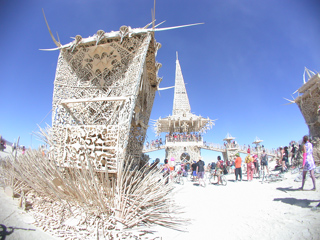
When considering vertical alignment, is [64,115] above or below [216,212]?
above

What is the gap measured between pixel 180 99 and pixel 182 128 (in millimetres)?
4143

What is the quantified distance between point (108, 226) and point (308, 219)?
3.30 meters

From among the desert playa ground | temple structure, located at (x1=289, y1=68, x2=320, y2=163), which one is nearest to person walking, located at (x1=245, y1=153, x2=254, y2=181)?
the desert playa ground

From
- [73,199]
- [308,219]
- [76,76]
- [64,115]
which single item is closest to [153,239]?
[73,199]

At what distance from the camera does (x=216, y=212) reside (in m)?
3.64

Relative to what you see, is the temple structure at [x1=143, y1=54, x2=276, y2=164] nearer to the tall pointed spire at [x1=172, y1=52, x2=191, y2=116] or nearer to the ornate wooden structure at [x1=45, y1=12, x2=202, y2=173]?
the tall pointed spire at [x1=172, y1=52, x2=191, y2=116]

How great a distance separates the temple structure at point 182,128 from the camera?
18.7 meters

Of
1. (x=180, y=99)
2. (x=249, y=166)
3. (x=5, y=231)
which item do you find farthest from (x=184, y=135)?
(x=5, y=231)

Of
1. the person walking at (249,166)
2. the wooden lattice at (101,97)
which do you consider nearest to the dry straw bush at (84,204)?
the wooden lattice at (101,97)

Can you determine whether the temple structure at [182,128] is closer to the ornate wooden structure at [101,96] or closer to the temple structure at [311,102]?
the temple structure at [311,102]

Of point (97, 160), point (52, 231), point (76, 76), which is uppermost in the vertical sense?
point (76, 76)

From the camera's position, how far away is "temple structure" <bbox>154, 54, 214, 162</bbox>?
61.4 feet

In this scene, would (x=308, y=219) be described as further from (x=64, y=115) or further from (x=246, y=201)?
(x=64, y=115)

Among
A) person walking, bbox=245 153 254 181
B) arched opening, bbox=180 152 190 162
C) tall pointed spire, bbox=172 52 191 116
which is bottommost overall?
person walking, bbox=245 153 254 181
